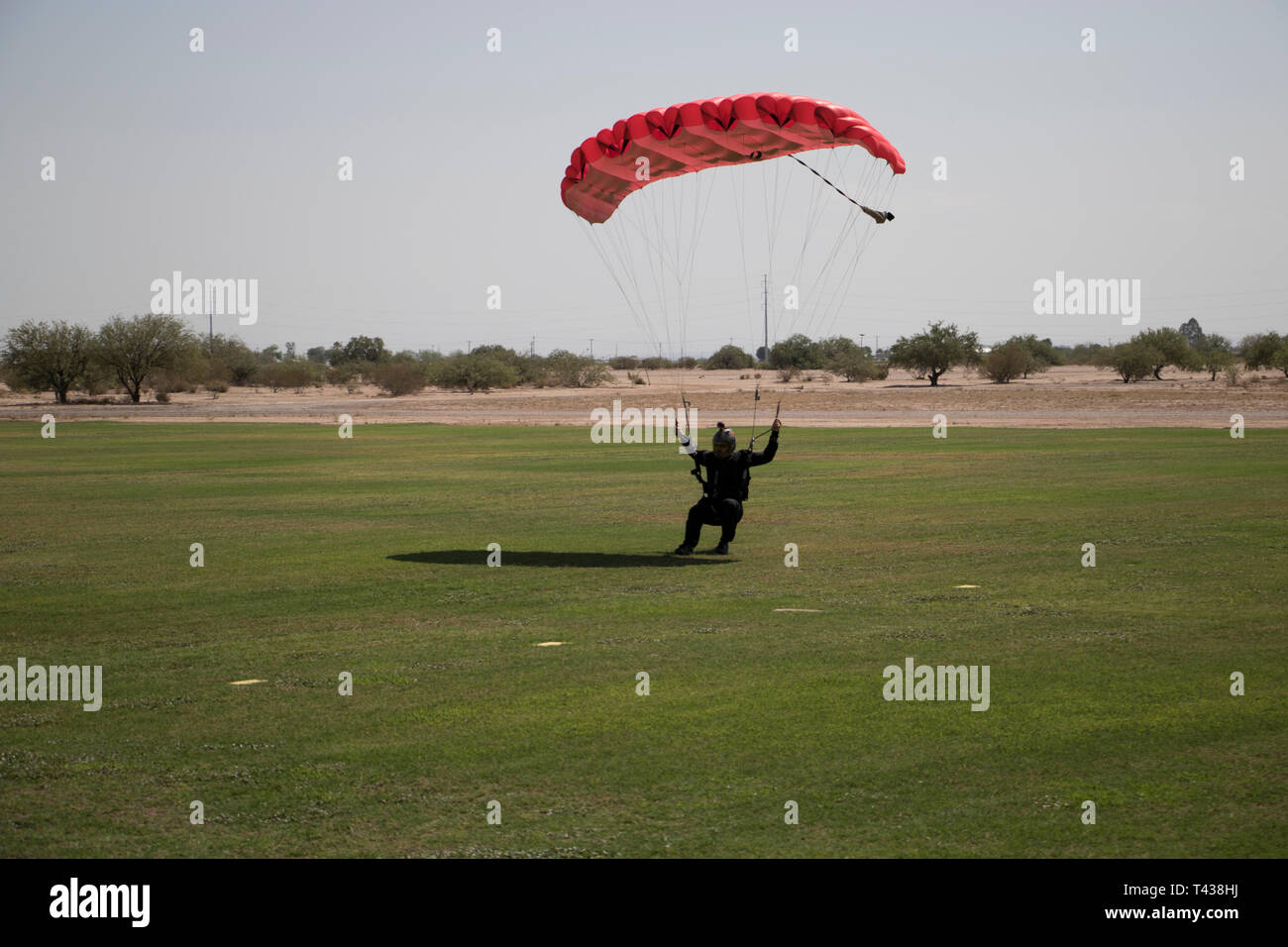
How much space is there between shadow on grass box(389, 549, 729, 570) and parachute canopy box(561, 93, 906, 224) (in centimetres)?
562

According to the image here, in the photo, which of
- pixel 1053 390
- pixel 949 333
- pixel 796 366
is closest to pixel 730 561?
pixel 1053 390

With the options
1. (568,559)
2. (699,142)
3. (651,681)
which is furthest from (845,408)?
(651,681)

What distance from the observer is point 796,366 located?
120062mm

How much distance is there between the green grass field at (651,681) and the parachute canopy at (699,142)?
537 centimetres

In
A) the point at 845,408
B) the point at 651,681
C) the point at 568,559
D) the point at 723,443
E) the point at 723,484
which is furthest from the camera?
the point at 845,408

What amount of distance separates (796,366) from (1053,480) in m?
94.8

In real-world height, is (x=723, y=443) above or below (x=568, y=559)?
above

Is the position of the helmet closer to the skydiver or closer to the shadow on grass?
the skydiver

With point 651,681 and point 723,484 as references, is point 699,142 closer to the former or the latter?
point 723,484

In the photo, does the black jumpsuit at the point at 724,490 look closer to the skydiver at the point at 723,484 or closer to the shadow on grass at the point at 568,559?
the skydiver at the point at 723,484

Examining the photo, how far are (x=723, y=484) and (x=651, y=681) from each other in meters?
7.73

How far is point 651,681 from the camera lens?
9.77m

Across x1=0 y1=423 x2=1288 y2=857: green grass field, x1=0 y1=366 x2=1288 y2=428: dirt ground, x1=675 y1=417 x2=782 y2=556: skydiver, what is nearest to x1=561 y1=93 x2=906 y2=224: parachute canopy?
x1=675 y1=417 x2=782 y2=556: skydiver

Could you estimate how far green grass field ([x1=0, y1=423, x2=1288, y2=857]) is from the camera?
6.73m
